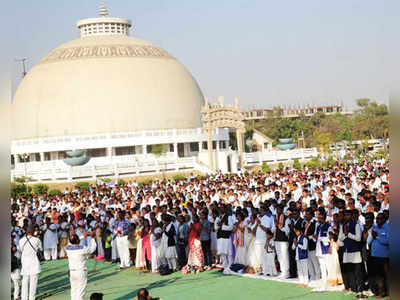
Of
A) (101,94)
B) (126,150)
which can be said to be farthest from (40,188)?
(101,94)

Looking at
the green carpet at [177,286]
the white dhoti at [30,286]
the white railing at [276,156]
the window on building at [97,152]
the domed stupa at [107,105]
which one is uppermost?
the domed stupa at [107,105]

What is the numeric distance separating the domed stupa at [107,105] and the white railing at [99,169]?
4.45 m

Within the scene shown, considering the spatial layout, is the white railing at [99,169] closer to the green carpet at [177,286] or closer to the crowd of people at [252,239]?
the crowd of people at [252,239]

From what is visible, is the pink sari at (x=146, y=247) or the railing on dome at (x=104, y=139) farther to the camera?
the railing on dome at (x=104, y=139)

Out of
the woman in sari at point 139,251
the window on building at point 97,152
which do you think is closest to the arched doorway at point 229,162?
the window on building at point 97,152

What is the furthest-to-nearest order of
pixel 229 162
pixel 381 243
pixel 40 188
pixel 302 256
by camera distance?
pixel 229 162
pixel 40 188
pixel 302 256
pixel 381 243

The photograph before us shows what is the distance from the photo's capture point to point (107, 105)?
4981 centimetres

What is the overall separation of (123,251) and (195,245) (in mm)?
2326

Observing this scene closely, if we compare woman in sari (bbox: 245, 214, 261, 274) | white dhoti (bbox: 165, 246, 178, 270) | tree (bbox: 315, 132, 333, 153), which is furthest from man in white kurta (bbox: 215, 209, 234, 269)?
tree (bbox: 315, 132, 333, 153)

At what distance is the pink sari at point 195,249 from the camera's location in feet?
39.0

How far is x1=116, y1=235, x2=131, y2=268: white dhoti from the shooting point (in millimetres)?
13508

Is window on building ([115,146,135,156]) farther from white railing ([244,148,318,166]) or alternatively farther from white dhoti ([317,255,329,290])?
white dhoti ([317,255,329,290])

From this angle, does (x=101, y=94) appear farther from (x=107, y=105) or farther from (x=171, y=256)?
(x=171, y=256)

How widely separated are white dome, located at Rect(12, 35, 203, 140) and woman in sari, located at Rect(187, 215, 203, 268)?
3794 cm
